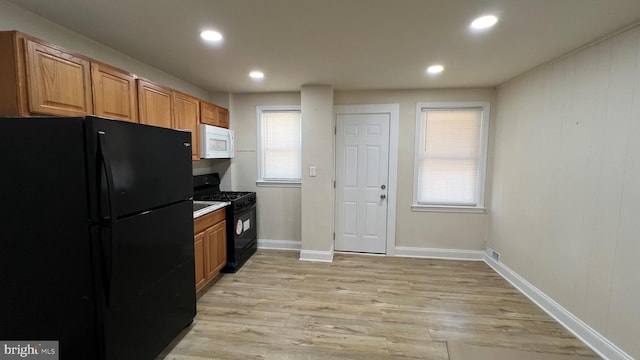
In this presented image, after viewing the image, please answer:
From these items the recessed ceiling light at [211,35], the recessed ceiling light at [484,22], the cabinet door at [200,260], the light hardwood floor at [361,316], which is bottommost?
the light hardwood floor at [361,316]

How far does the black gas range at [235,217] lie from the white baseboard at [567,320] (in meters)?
3.34

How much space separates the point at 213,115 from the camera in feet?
Answer: 11.8

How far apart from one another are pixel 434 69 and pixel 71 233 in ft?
10.9

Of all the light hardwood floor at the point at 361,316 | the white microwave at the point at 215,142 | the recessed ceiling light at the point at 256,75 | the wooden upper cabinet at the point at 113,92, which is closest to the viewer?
the wooden upper cabinet at the point at 113,92

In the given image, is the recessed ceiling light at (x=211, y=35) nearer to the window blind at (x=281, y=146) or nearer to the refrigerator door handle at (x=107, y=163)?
the refrigerator door handle at (x=107, y=163)

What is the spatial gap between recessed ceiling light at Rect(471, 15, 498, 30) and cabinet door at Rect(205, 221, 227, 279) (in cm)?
302

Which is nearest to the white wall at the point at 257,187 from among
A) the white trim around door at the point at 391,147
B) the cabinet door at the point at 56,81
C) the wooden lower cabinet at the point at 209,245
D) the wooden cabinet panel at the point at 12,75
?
the wooden lower cabinet at the point at 209,245

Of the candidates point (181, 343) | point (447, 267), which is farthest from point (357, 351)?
point (447, 267)

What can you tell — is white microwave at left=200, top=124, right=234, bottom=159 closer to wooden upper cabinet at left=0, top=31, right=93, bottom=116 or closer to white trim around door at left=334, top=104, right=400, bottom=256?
wooden upper cabinet at left=0, top=31, right=93, bottom=116

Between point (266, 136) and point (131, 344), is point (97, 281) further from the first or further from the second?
point (266, 136)

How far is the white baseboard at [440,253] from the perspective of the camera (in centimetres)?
386

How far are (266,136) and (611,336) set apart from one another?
13.6 feet

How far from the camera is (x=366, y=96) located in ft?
12.7

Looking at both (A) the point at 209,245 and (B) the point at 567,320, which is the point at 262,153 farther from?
(B) the point at 567,320
